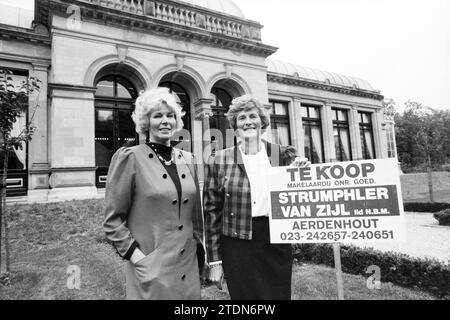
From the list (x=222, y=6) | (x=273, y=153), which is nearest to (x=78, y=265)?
(x=273, y=153)

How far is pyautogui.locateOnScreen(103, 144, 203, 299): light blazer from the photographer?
226cm

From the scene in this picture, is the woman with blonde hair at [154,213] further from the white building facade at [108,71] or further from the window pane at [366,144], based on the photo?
the window pane at [366,144]

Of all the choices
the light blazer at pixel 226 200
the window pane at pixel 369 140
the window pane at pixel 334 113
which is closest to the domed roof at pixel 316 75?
the window pane at pixel 334 113

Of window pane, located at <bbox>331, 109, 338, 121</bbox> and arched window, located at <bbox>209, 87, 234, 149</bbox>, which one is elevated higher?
window pane, located at <bbox>331, 109, 338, 121</bbox>

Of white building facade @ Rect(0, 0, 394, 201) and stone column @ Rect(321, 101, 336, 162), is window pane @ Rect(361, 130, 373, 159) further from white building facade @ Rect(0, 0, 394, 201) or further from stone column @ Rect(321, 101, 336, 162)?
white building facade @ Rect(0, 0, 394, 201)

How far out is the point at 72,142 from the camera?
12297 mm

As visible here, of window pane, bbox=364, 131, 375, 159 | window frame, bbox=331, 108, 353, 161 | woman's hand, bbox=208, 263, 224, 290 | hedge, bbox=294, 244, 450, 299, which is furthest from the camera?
window pane, bbox=364, 131, 375, 159

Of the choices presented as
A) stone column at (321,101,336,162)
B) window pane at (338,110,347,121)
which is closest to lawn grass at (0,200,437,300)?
stone column at (321,101,336,162)

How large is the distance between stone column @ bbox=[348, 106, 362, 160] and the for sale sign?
26184mm

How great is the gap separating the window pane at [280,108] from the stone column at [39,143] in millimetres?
15554

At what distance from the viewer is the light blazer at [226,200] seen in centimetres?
281

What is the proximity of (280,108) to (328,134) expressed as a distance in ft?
17.3
